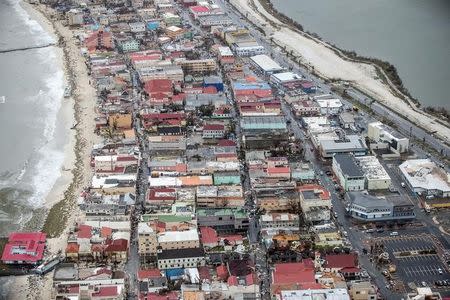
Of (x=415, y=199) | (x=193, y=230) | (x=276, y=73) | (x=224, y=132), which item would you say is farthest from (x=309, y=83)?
(x=193, y=230)

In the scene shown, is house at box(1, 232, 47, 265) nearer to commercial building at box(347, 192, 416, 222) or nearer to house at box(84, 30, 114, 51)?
commercial building at box(347, 192, 416, 222)

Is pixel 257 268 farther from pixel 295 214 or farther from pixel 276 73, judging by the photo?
pixel 276 73

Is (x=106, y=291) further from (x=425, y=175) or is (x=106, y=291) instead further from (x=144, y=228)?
(x=425, y=175)

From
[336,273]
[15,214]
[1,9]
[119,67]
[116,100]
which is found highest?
[1,9]

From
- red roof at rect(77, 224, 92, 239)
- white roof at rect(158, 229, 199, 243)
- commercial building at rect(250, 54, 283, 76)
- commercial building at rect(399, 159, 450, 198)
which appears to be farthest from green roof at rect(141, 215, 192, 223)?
commercial building at rect(250, 54, 283, 76)

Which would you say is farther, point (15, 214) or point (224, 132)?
point (224, 132)

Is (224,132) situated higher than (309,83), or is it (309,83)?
(309,83)

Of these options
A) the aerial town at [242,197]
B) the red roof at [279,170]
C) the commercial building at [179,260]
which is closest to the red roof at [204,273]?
the aerial town at [242,197]

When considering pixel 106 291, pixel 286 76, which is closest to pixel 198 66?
pixel 286 76
